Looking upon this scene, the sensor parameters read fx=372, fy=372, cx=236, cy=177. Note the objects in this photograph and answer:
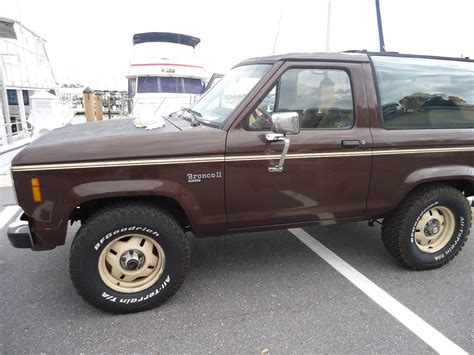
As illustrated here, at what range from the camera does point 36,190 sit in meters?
2.58

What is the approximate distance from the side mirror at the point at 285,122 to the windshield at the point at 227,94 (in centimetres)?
47

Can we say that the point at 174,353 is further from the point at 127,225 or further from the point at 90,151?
the point at 90,151

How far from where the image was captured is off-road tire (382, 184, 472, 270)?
137 inches

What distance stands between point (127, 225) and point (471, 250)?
3.71 m

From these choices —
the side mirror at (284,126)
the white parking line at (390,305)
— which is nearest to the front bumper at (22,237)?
the side mirror at (284,126)

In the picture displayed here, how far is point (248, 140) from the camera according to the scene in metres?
2.88

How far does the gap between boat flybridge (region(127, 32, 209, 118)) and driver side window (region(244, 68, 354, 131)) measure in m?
11.9

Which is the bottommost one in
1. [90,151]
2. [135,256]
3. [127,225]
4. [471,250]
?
[471,250]

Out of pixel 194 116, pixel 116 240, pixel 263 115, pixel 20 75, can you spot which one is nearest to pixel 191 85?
pixel 20 75

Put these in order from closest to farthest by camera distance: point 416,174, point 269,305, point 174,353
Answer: point 174,353 < point 269,305 < point 416,174

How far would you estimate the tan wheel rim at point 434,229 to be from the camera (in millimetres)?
3605

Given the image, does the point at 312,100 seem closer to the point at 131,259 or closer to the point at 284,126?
the point at 284,126

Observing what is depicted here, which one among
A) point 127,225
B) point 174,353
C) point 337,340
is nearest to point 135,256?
point 127,225

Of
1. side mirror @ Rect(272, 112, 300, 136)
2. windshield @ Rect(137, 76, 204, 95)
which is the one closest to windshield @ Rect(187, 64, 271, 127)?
side mirror @ Rect(272, 112, 300, 136)
